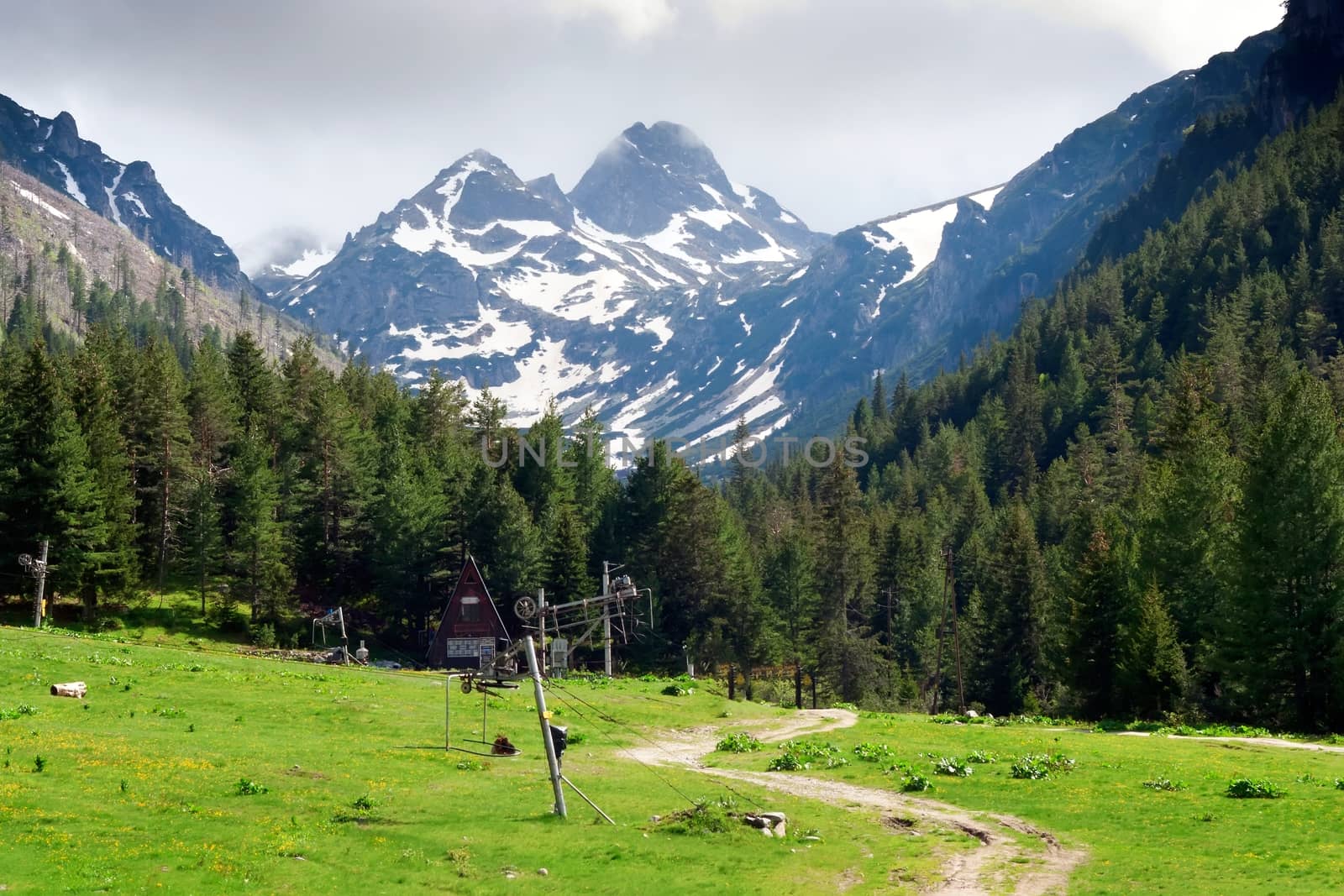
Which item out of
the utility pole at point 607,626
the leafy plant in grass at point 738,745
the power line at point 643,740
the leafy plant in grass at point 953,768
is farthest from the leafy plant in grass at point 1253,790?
the utility pole at point 607,626

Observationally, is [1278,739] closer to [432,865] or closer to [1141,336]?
[432,865]

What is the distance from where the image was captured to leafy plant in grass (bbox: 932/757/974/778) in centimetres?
3909

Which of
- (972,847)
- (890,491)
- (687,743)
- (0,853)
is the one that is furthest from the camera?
(890,491)

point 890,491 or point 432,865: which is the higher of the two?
point 890,491

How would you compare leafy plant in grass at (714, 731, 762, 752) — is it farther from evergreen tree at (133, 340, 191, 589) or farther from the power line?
evergreen tree at (133, 340, 191, 589)

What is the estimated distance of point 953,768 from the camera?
39438 millimetres

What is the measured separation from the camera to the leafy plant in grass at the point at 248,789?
29938 millimetres

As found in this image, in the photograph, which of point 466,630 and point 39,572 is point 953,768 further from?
point 39,572

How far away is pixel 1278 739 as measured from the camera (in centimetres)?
4594

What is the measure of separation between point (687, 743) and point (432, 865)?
2358 cm

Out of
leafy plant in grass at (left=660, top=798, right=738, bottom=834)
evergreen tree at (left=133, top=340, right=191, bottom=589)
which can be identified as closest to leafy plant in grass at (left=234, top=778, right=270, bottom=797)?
leafy plant in grass at (left=660, top=798, right=738, bottom=834)

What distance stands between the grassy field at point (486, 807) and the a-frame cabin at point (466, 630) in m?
32.1

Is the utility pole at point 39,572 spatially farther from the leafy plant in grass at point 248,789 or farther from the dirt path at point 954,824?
the leafy plant in grass at point 248,789

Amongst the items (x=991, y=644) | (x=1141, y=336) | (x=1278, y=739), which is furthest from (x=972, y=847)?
(x=1141, y=336)
